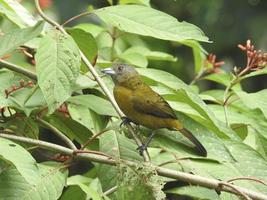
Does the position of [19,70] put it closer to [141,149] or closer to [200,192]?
[141,149]

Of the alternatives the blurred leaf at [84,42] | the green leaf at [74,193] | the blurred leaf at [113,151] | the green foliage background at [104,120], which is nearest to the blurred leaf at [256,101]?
the green foliage background at [104,120]

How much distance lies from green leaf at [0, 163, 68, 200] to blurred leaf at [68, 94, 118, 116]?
31cm

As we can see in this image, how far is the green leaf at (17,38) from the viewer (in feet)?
7.33

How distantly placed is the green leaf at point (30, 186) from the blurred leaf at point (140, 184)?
187mm

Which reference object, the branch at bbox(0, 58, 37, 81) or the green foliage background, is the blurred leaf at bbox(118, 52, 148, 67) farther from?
the branch at bbox(0, 58, 37, 81)

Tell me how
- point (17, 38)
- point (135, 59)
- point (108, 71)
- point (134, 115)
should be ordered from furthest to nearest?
point (135, 59), point (134, 115), point (108, 71), point (17, 38)

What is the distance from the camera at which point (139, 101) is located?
3.01m

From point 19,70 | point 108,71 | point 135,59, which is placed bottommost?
point 135,59

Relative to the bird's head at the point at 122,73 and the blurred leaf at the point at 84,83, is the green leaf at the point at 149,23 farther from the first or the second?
the bird's head at the point at 122,73

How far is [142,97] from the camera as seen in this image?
9.86 ft

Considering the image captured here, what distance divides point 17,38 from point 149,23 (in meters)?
0.42

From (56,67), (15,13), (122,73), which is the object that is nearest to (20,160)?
(56,67)

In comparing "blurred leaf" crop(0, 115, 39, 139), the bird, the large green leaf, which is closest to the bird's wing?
the bird

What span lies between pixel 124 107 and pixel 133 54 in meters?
0.36
